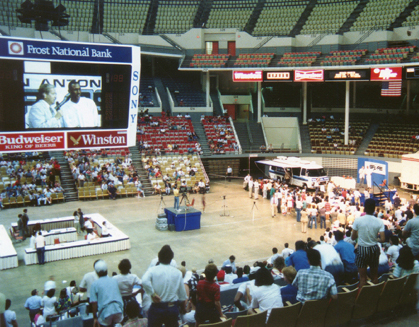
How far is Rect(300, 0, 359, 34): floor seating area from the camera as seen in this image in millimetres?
41375

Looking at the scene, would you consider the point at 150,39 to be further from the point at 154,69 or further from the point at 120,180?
the point at 120,180

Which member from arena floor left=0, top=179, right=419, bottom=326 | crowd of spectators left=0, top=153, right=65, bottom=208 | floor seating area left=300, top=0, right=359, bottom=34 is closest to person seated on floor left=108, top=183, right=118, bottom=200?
arena floor left=0, top=179, right=419, bottom=326

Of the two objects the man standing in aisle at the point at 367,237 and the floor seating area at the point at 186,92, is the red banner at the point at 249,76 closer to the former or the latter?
the floor seating area at the point at 186,92

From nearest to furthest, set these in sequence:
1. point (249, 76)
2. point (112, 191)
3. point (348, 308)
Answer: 1. point (348, 308)
2. point (112, 191)
3. point (249, 76)

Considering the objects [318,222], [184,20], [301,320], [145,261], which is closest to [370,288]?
[301,320]

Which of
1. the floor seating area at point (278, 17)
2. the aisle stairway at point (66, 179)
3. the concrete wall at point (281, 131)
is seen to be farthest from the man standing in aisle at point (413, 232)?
the floor seating area at point (278, 17)

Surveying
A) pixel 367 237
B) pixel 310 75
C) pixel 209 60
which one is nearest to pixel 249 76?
pixel 209 60

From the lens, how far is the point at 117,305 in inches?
247

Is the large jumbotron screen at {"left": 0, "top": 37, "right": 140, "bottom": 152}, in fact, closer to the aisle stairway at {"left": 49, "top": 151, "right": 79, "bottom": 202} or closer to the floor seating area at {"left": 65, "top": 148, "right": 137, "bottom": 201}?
the floor seating area at {"left": 65, "top": 148, "right": 137, "bottom": 201}

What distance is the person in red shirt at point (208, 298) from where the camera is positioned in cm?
626

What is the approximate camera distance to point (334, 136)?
37.3 meters

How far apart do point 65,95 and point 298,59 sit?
3003 centimetres

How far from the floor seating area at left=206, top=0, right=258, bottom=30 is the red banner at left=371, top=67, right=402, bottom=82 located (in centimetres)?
1547

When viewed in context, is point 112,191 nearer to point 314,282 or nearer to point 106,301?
point 106,301
